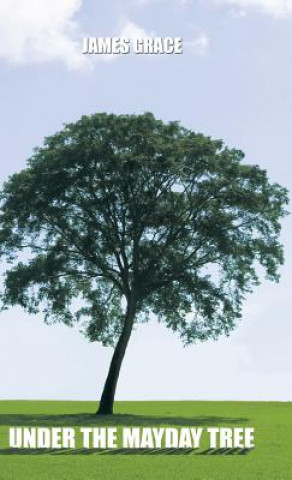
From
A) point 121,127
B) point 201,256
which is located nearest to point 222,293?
point 201,256

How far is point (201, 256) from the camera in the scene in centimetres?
5562

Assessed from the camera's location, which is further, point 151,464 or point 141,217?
point 141,217

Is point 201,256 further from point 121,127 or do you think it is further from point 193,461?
point 193,461

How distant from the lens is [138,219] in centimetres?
5381

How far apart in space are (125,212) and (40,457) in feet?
93.5

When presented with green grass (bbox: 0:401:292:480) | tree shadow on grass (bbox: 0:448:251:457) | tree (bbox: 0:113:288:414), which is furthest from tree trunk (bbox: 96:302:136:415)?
tree shadow on grass (bbox: 0:448:251:457)

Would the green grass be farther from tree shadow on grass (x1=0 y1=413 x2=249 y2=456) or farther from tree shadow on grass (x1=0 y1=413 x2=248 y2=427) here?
tree shadow on grass (x1=0 y1=413 x2=248 y2=427)

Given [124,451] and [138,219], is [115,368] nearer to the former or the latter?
[138,219]

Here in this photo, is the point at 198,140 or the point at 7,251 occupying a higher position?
the point at 198,140

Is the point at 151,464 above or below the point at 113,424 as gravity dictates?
below

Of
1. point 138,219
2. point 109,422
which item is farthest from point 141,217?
point 109,422

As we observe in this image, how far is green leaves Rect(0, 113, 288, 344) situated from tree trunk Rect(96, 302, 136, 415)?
1.85 metres

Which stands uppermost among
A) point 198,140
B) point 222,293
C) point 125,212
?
point 198,140

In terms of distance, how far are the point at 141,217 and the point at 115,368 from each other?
9.80 m
